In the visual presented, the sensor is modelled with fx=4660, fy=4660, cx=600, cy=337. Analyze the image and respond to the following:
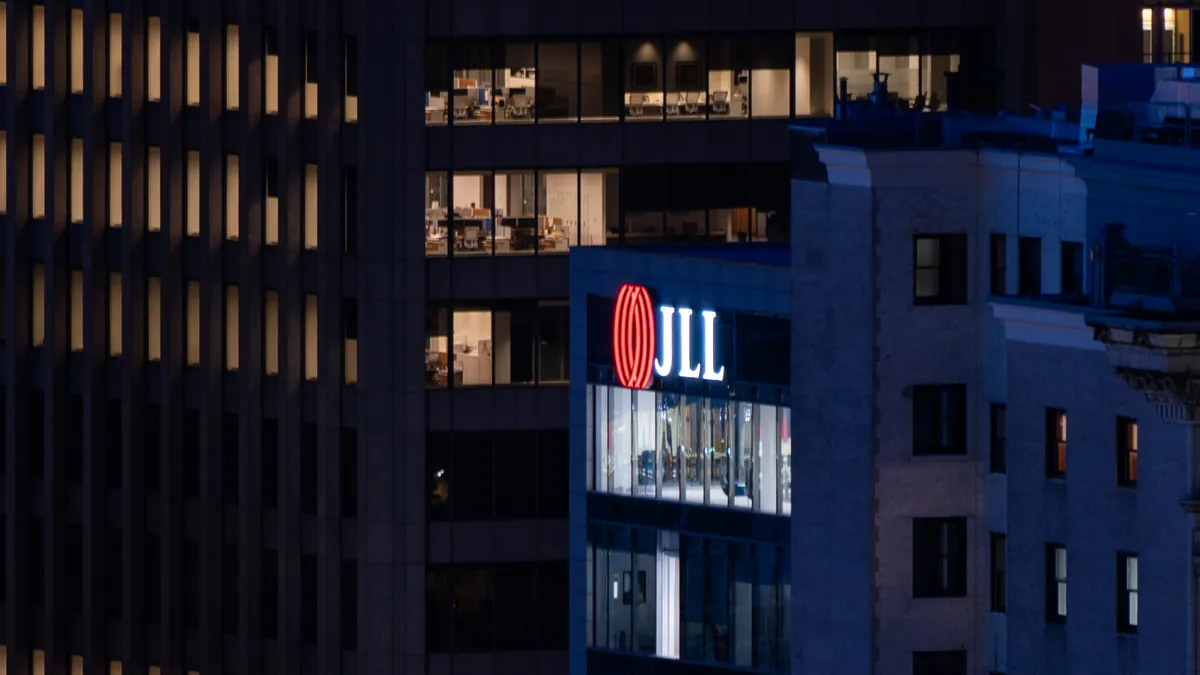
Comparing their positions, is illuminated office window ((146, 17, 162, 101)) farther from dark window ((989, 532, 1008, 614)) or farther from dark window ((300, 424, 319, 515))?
dark window ((989, 532, 1008, 614))

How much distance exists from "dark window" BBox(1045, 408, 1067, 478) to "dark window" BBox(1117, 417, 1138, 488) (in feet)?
6.83

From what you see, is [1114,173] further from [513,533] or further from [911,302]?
[513,533]

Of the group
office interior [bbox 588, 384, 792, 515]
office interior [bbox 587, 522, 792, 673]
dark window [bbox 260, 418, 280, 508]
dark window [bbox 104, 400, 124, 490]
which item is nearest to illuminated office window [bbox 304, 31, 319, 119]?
dark window [bbox 260, 418, 280, 508]

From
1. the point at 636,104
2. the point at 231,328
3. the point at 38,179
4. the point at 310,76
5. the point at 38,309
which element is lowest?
the point at 231,328

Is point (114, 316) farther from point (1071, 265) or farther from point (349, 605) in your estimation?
point (1071, 265)

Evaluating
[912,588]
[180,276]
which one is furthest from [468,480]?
[912,588]

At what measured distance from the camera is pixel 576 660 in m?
142

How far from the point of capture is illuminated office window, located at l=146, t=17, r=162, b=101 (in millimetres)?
176875

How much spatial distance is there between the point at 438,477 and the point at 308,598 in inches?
281

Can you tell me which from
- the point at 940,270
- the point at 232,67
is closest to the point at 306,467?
the point at 232,67

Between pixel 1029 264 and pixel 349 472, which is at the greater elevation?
pixel 1029 264

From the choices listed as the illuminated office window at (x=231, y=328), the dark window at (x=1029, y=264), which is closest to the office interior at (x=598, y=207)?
the illuminated office window at (x=231, y=328)

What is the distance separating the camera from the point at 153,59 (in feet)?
582

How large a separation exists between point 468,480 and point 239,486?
9.74 m
